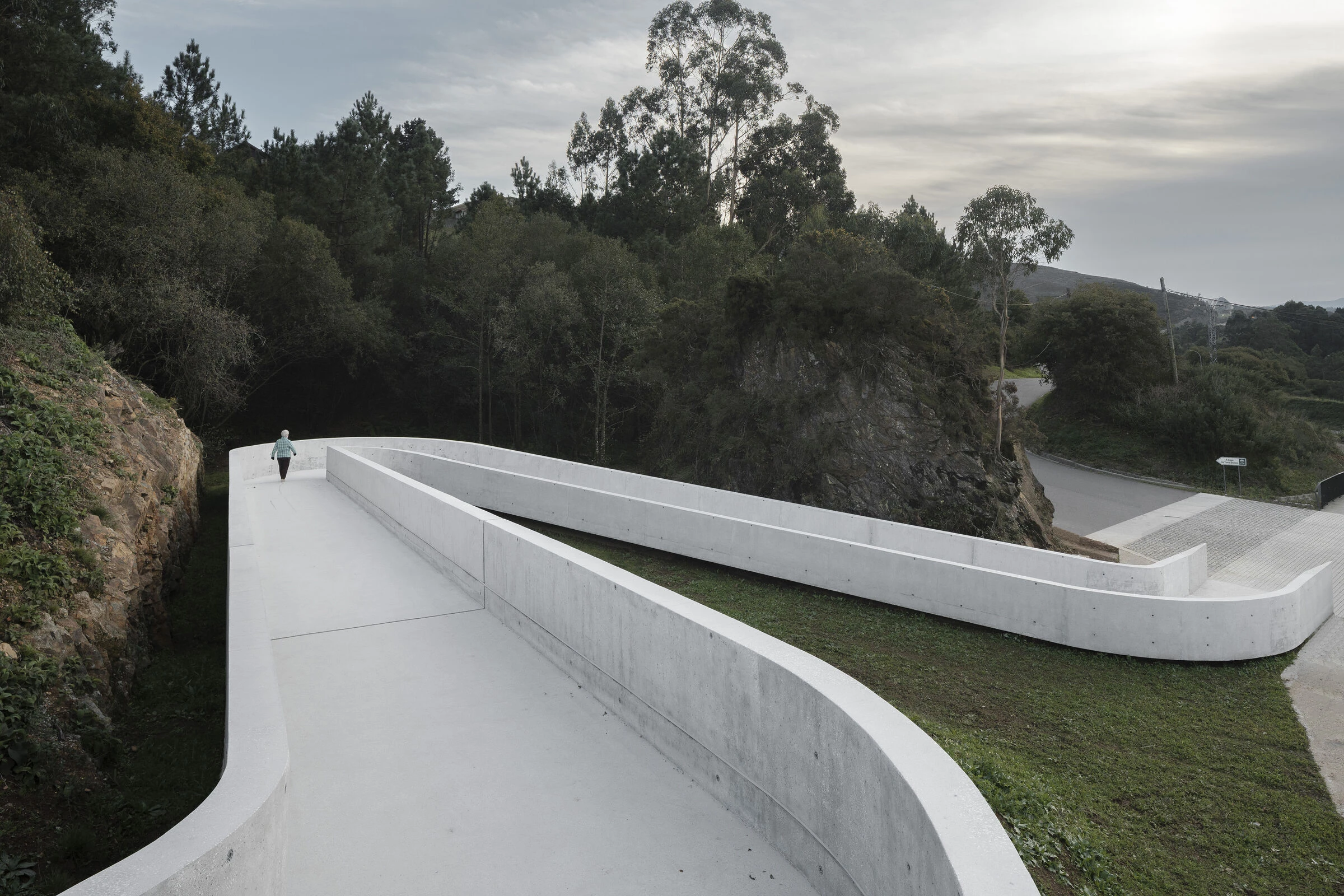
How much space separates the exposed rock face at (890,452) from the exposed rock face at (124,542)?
13682mm

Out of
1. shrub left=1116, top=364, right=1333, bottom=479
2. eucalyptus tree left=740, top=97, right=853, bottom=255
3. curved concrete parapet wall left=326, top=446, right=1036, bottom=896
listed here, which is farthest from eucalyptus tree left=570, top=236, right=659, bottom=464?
curved concrete parapet wall left=326, top=446, right=1036, bottom=896

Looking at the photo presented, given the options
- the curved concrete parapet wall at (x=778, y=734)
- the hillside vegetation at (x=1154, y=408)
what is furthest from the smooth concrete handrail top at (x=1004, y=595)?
the hillside vegetation at (x=1154, y=408)

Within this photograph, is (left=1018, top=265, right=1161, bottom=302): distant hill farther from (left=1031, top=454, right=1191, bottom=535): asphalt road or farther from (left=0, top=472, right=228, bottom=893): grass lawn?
(left=0, top=472, right=228, bottom=893): grass lawn

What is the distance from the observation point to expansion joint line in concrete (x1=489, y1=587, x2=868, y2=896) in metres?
3.54

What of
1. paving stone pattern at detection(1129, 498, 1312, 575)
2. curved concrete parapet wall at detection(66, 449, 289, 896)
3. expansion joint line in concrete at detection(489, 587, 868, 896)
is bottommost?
paving stone pattern at detection(1129, 498, 1312, 575)

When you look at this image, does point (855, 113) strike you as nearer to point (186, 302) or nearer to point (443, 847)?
point (186, 302)

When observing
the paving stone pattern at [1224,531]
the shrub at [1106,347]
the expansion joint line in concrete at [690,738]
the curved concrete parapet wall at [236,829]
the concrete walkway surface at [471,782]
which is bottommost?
the paving stone pattern at [1224,531]

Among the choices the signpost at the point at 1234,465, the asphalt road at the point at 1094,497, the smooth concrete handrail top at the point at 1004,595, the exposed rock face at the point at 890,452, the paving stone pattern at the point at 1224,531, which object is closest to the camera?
the smooth concrete handrail top at the point at 1004,595

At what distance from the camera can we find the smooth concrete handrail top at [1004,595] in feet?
27.9

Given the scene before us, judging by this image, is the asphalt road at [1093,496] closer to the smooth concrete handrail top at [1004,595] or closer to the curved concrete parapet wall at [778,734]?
the smooth concrete handrail top at [1004,595]

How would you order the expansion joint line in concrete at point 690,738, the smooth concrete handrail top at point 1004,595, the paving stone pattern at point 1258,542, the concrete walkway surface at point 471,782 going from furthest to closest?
the paving stone pattern at point 1258,542, the smooth concrete handrail top at point 1004,595, the concrete walkway surface at point 471,782, the expansion joint line in concrete at point 690,738

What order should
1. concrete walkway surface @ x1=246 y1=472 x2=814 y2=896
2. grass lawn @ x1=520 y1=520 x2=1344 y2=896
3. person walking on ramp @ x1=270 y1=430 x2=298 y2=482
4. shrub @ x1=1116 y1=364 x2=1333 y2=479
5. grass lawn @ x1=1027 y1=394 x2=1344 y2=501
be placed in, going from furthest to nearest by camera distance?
shrub @ x1=1116 y1=364 x2=1333 y2=479
grass lawn @ x1=1027 y1=394 x2=1344 y2=501
person walking on ramp @ x1=270 y1=430 x2=298 y2=482
grass lawn @ x1=520 y1=520 x2=1344 y2=896
concrete walkway surface @ x1=246 y1=472 x2=814 y2=896

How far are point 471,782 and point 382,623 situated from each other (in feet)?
11.1

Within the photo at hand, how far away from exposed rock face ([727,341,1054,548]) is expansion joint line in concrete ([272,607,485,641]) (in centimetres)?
1314
